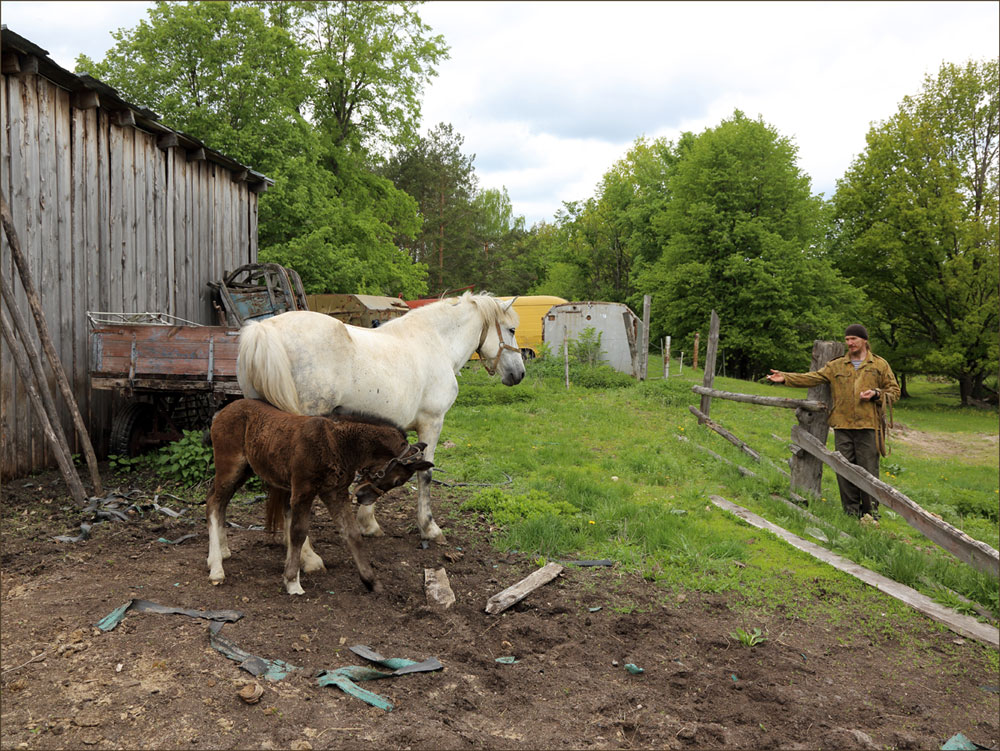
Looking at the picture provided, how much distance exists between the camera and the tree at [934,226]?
79.3 ft

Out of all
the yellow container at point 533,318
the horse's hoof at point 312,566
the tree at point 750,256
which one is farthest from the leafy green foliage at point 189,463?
the tree at point 750,256

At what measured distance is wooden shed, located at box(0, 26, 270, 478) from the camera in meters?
7.02

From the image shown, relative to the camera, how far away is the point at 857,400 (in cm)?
712

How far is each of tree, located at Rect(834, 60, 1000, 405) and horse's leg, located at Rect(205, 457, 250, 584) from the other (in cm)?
2644

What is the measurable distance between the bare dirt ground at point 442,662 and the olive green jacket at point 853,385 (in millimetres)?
2860

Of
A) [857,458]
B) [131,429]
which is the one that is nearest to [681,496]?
[857,458]

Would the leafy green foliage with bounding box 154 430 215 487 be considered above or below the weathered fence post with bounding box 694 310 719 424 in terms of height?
below

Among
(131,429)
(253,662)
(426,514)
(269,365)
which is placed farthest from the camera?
(131,429)

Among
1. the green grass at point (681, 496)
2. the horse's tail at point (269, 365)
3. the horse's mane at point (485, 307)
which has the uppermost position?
the horse's mane at point (485, 307)

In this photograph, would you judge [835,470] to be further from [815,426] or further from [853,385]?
[853,385]

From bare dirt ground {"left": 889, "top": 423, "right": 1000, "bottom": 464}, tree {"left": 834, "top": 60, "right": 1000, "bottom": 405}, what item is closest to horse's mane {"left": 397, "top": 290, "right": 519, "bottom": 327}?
bare dirt ground {"left": 889, "top": 423, "right": 1000, "bottom": 464}

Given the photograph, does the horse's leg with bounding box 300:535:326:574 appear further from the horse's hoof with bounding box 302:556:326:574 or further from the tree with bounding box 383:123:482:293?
the tree with bounding box 383:123:482:293

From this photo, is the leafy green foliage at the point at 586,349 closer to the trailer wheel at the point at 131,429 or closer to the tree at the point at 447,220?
the trailer wheel at the point at 131,429

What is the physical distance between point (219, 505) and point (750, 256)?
27.1 m
